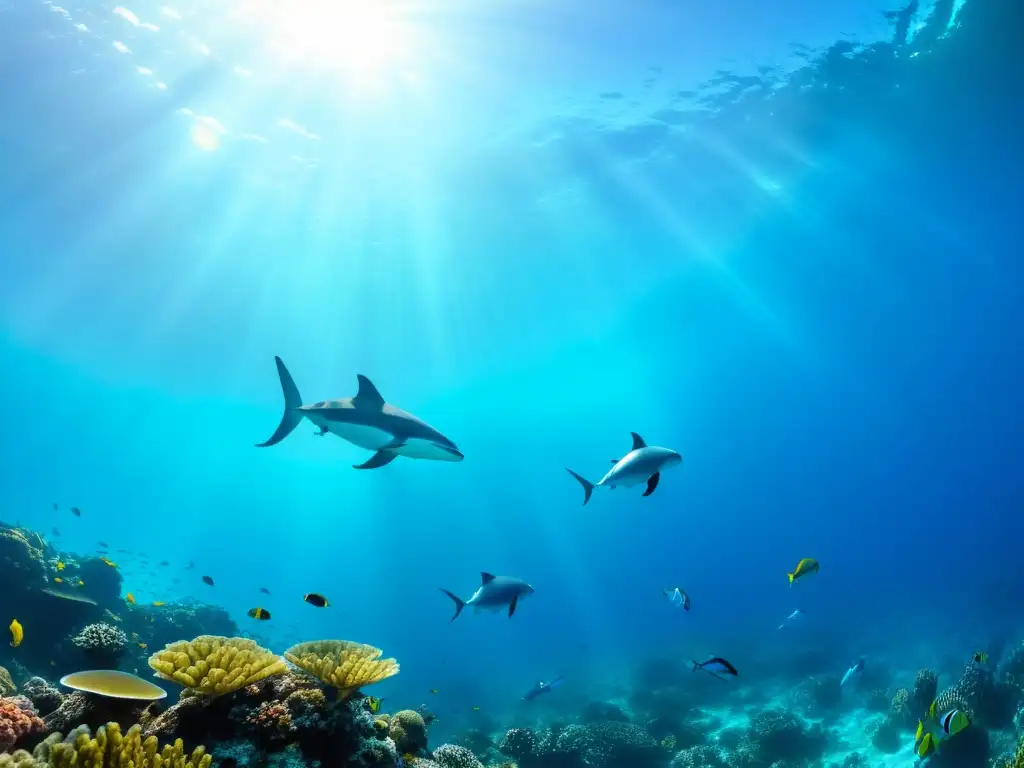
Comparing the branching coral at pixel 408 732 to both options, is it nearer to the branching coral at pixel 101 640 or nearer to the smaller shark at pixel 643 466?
the branching coral at pixel 101 640

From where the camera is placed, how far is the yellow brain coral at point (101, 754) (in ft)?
9.04

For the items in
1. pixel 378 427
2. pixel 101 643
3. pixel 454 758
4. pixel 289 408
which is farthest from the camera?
pixel 289 408

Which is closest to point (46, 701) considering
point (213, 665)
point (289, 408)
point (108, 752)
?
point (213, 665)

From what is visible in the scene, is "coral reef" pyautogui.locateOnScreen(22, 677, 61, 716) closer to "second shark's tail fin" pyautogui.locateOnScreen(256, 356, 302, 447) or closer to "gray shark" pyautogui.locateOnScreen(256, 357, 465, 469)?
"gray shark" pyautogui.locateOnScreen(256, 357, 465, 469)

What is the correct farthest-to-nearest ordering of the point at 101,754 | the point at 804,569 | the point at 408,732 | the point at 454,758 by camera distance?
the point at 804,569 < the point at 454,758 < the point at 408,732 < the point at 101,754

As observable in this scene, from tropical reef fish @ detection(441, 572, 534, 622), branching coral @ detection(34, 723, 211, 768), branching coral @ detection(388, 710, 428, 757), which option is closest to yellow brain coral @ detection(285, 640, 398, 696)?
branching coral @ detection(34, 723, 211, 768)

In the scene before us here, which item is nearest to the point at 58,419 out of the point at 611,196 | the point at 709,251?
the point at 611,196

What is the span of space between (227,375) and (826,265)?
68370 millimetres

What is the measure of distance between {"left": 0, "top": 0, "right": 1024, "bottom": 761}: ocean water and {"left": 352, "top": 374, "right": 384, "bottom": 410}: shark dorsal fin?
22201 millimetres

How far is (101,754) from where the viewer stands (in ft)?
9.43

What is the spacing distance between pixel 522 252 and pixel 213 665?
132 feet

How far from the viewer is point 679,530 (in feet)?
443

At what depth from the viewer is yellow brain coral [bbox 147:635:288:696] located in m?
3.85

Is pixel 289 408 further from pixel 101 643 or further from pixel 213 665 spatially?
pixel 213 665
